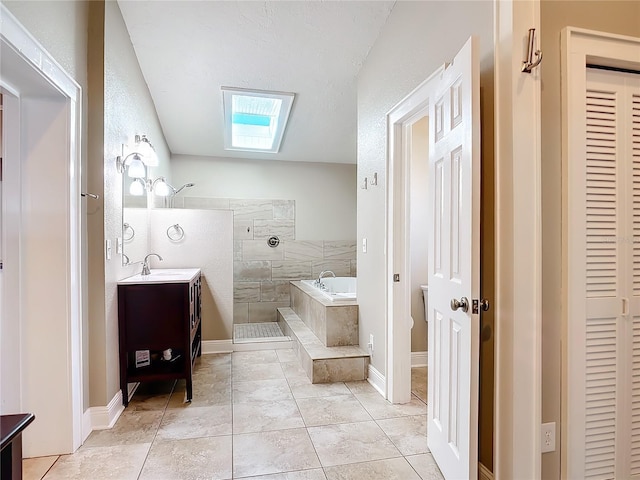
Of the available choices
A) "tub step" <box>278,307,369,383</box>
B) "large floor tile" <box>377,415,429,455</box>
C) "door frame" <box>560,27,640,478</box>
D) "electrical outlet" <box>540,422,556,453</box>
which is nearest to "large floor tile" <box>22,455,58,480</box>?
"tub step" <box>278,307,369,383</box>

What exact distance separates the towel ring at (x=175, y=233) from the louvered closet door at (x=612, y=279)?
3.33 meters

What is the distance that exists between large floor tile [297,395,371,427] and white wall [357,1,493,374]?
14.2 inches

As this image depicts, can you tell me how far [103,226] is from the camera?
2.13 meters

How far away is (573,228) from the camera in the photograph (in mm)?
1380

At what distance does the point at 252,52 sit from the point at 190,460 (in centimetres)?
289

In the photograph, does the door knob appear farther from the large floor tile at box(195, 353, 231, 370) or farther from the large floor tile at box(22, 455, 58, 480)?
the large floor tile at box(195, 353, 231, 370)

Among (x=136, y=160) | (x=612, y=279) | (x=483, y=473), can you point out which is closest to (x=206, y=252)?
(x=136, y=160)

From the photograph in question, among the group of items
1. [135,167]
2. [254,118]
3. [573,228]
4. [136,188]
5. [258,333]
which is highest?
[254,118]

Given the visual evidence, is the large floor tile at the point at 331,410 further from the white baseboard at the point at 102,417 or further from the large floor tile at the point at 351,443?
the white baseboard at the point at 102,417

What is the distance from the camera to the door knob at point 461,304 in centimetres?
139

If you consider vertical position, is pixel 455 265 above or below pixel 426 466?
above

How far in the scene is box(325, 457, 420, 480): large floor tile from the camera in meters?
1.66

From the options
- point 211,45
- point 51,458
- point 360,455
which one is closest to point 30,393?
point 51,458

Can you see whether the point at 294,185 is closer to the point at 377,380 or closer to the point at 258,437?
the point at 377,380
